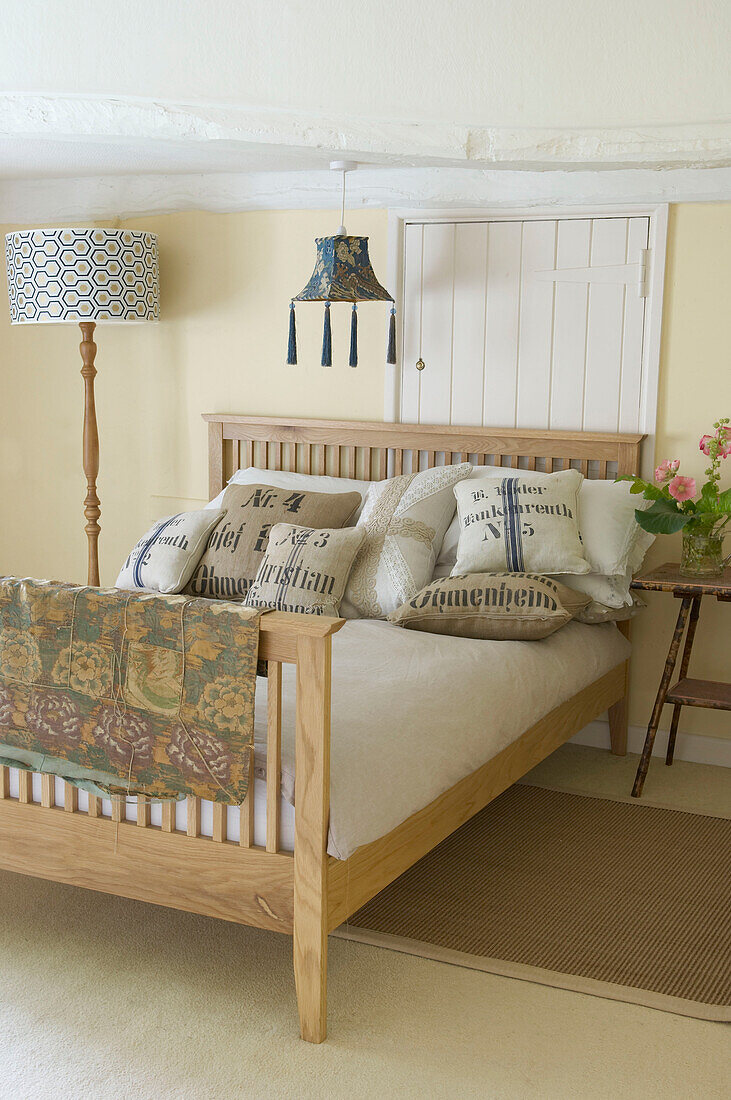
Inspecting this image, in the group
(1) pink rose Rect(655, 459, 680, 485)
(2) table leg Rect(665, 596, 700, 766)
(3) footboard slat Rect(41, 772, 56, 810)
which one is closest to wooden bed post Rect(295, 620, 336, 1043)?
(3) footboard slat Rect(41, 772, 56, 810)

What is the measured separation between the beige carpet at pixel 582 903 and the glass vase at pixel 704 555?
0.73 metres

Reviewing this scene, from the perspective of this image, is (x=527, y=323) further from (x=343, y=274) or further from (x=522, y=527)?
(x=522, y=527)

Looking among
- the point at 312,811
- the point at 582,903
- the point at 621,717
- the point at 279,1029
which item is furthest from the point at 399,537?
the point at 279,1029

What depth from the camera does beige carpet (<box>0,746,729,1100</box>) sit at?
1.80m

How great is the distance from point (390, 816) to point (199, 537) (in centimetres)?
152

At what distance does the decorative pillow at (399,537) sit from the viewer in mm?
3074

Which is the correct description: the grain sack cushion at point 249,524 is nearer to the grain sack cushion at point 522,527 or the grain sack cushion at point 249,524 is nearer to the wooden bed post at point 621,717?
the grain sack cushion at point 522,527

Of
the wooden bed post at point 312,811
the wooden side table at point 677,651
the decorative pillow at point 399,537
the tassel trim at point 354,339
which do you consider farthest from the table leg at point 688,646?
the wooden bed post at point 312,811

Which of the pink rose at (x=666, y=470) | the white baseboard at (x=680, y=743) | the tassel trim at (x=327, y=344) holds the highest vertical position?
the tassel trim at (x=327, y=344)

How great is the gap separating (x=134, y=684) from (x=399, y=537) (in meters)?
1.38

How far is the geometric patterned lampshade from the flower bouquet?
1.88 m

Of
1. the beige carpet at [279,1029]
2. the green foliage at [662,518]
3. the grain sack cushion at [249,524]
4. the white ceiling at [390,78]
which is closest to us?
the white ceiling at [390,78]

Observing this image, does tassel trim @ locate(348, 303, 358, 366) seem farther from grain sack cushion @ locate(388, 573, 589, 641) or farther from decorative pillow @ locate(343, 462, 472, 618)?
grain sack cushion @ locate(388, 573, 589, 641)

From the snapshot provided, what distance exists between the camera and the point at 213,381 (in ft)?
13.4
